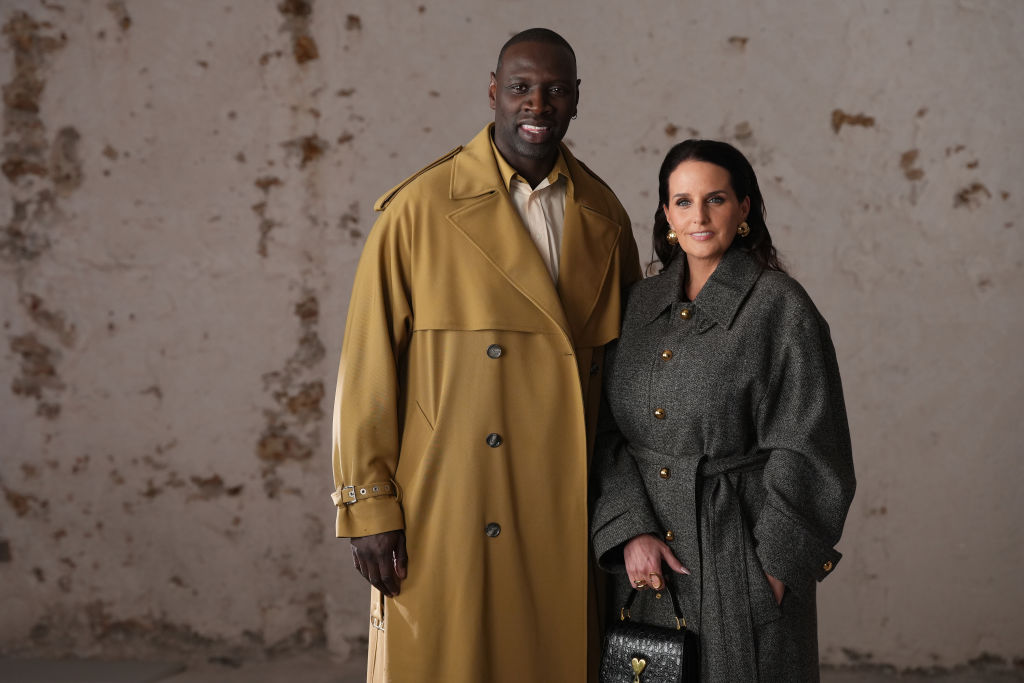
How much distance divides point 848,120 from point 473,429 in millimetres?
2356

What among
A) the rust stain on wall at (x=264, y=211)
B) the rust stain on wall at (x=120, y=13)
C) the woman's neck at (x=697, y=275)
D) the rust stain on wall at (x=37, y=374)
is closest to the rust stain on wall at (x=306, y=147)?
the rust stain on wall at (x=264, y=211)

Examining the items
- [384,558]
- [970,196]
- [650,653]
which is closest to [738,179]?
[650,653]

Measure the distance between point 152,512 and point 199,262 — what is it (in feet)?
3.38

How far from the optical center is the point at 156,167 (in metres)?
3.69

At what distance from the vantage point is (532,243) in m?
1.99

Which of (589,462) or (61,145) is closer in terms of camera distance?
(589,462)

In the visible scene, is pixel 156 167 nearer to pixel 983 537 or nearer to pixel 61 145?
pixel 61 145

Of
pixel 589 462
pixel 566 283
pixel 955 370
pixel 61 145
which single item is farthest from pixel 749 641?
pixel 61 145

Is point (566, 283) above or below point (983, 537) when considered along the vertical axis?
above

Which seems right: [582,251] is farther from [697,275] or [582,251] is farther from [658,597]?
[658,597]

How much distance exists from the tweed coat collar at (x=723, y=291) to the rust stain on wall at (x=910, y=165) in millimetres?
1995

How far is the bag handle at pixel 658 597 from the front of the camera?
1852 mm

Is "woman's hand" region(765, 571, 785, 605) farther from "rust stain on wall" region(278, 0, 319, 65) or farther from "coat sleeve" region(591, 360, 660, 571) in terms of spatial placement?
"rust stain on wall" region(278, 0, 319, 65)

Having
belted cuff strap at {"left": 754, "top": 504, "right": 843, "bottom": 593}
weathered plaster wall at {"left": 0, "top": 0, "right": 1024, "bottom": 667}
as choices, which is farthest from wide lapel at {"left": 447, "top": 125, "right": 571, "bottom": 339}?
weathered plaster wall at {"left": 0, "top": 0, "right": 1024, "bottom": 667}
